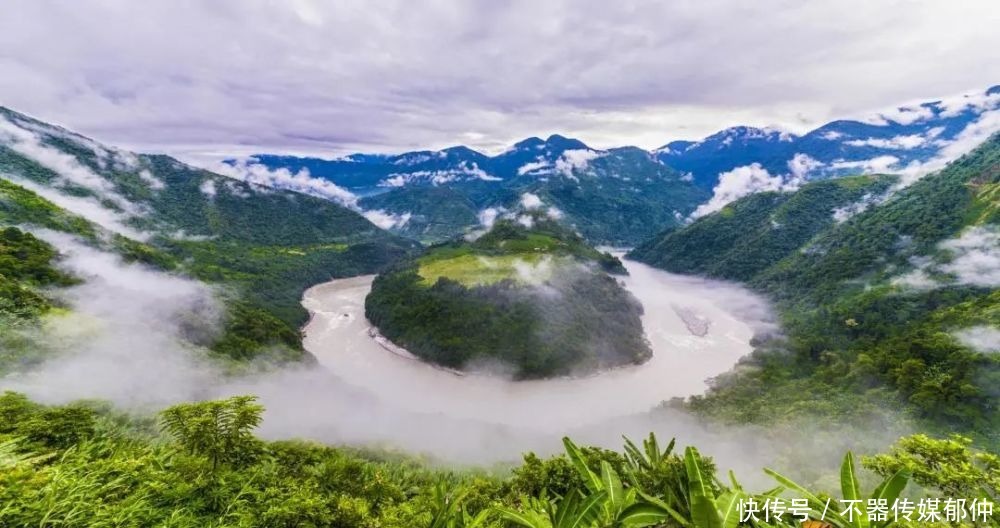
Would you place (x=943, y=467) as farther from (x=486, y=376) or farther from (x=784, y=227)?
(x=784, y=227)

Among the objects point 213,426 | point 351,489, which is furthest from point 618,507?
point 213,426

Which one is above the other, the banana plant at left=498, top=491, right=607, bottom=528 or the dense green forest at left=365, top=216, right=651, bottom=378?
the banana plant at left=498, top=491, right=607, bottom=528

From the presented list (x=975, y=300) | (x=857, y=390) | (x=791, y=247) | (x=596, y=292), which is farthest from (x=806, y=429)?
(x=791, y=247)

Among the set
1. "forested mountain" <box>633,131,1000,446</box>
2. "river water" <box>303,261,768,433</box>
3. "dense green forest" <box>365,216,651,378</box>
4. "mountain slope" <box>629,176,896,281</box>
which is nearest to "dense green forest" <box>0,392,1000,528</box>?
"forested mountain" <box>633,131,1000,446</box>

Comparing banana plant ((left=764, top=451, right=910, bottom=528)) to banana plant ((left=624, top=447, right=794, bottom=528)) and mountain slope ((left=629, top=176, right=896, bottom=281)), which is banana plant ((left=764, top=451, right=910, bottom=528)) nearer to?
banana plant ((left=624, top=447, right=794, bottom=528))

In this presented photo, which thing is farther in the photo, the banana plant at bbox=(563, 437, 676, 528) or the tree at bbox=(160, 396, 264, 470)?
the tree at bbox=(160, 396, 264, 470)

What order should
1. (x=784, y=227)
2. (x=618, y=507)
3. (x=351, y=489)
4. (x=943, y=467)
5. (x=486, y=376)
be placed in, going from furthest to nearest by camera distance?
(x=784, y=227) → (x=486, y=376) → (x=351, y=489) → (x=943, y=467) → (x=618, y=507)

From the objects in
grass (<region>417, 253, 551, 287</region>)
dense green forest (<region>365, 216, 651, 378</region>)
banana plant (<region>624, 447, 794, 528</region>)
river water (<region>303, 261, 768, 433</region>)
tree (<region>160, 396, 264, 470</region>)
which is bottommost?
river water (<region>303, 261, 768, 433</region>)
